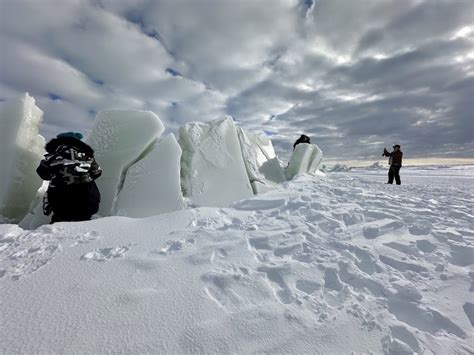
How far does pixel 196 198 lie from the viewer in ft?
13.7

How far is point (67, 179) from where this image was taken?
2.98 meters

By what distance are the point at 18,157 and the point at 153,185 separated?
2.30 m

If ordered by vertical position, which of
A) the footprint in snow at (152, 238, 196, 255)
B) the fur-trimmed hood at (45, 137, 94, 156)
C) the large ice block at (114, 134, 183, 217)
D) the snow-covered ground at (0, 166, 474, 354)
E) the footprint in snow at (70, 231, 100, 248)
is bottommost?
the snow-covered ground at (0, 166, 474, 354)

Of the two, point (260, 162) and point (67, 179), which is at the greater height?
point (260, 162)

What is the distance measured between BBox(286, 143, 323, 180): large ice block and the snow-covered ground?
6.02m

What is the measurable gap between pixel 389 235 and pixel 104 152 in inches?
184

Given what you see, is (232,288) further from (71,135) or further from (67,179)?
(71,135)

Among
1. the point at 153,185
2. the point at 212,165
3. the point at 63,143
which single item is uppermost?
the point at 63,143

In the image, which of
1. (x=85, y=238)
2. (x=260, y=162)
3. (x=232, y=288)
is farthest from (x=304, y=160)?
(x=85, y=238)

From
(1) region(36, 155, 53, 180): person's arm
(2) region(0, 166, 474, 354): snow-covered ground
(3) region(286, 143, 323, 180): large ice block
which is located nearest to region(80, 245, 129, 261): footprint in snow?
(2) region(0, 166, 474, 354): snow-covered ground

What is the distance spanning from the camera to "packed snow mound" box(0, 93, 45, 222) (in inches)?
145

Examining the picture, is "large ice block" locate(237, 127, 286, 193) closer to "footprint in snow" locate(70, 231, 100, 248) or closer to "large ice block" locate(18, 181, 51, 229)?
"footprint in snow" locate(70, 231, 100, 248)

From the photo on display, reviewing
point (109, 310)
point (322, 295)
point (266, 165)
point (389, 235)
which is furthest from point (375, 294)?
point (266, 165)

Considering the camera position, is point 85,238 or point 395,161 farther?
point 395,161
